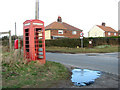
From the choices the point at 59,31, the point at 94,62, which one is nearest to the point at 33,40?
the point at 94,62

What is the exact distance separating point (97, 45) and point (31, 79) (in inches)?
887

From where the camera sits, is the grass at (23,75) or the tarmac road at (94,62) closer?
the grass at (23,75)

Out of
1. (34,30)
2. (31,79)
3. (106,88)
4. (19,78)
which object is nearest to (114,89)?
(106,88)

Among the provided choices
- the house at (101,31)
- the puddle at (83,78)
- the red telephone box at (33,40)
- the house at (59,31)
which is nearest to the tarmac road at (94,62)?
the puddle at (83,78)

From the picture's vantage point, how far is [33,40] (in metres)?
7.28

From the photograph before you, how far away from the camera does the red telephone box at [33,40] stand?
7.31 metres

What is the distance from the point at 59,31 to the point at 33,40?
32601 mm

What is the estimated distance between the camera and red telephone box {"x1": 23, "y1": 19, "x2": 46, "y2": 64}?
7.31m

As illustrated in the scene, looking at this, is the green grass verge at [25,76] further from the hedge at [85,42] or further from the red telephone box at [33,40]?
the hedge at [85,42]

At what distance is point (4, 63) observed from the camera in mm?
6801

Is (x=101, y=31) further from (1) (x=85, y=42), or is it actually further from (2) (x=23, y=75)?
(2) (x=23, y=75)

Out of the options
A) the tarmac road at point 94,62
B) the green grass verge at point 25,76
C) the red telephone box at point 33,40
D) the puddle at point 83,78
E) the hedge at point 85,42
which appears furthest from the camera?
the hedge at point 85,42

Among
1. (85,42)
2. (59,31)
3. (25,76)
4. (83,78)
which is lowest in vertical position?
(83,78)

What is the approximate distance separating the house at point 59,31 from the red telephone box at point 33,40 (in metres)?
30.4
